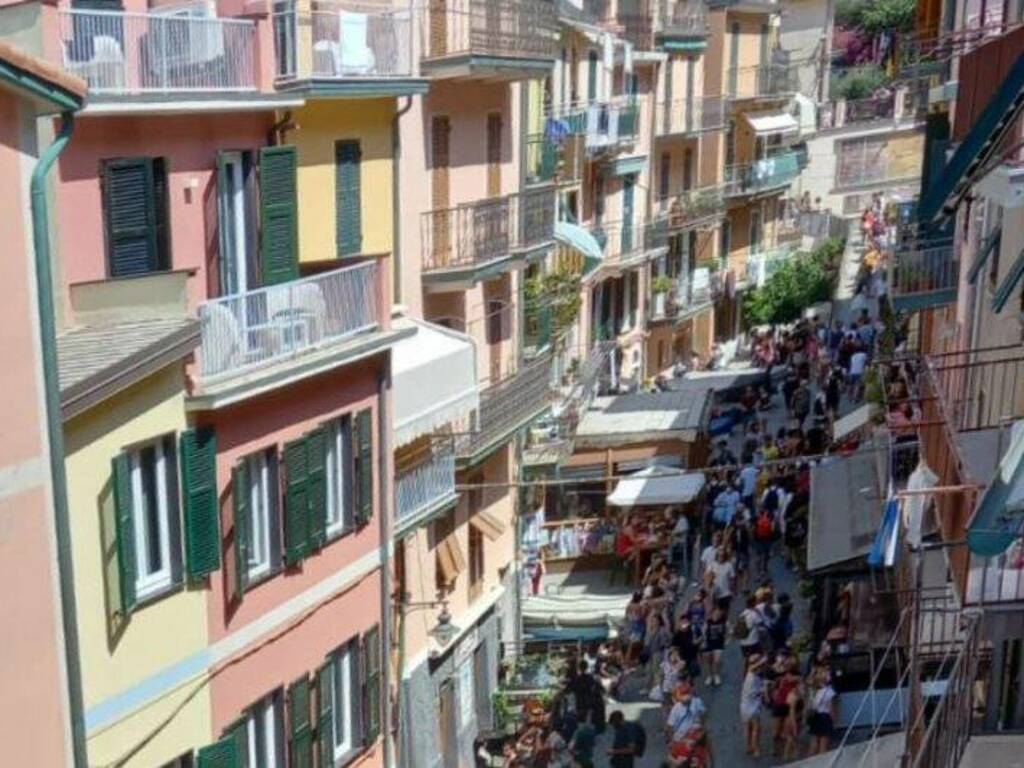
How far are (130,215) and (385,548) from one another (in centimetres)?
592

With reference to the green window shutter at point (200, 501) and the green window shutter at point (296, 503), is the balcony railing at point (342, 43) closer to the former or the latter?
the green window shutter at point (296, 503)

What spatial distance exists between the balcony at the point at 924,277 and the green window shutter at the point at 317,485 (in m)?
9.64

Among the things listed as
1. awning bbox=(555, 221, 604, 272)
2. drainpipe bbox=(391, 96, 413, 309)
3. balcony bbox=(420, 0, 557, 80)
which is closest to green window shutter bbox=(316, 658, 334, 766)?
drainpipe bbox=(391, 96, 413, 309)

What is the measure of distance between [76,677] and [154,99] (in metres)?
5.95

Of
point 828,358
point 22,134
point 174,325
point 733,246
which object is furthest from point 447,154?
→ point 733,246

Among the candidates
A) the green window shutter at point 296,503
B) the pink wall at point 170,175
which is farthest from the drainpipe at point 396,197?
the green window shutter at point 296,503

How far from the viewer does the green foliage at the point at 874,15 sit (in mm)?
79625

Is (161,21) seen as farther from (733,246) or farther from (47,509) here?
(733,246)

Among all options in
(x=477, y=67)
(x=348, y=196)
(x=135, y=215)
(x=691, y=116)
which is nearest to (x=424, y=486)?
(x=348, y=196)

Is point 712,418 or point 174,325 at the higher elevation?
point 174,325

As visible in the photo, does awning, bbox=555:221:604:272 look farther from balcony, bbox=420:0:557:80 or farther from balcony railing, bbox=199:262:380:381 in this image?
balcony railing, bbox=199:262:380:381

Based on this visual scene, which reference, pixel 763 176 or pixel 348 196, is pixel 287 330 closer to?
pixel 348 196

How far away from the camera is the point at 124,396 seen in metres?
12.6

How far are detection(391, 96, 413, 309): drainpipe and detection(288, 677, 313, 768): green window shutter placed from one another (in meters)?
5.86
